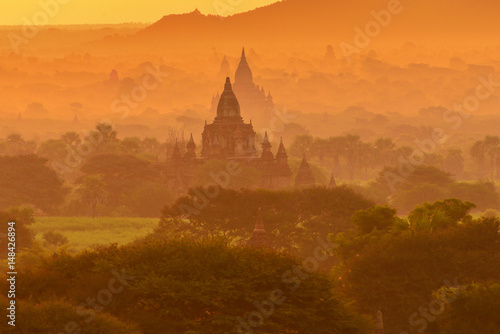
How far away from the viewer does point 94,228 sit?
394ft

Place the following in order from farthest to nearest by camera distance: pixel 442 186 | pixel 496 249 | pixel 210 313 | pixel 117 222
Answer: pixel 442 186
pixel 117 222
pixel 496 249
pixel 210 313

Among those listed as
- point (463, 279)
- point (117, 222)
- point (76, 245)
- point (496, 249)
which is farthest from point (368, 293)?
point (117, 222)

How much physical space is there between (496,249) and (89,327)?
27.7 m

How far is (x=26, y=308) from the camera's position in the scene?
34.2m

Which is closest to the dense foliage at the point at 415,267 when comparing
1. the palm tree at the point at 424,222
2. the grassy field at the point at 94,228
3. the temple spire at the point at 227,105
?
the palm tree at the point at 424,222

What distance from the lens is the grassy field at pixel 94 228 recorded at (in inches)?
4208

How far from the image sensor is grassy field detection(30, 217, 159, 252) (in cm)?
10688

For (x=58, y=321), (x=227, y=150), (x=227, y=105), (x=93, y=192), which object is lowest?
(x=93, y=192)

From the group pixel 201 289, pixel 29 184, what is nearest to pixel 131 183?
pixel 29 184

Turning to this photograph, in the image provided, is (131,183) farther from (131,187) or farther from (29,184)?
(29,184)

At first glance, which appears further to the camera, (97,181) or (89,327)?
(97,181)

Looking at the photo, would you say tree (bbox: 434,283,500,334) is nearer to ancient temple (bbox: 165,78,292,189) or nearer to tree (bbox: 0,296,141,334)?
tree (bbox: 0,296,141,334)

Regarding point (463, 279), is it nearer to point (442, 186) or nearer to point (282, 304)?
point (282, 304)

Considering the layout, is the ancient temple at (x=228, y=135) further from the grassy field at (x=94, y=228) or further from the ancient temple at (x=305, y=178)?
the grassy field at (x=94, y=228)
